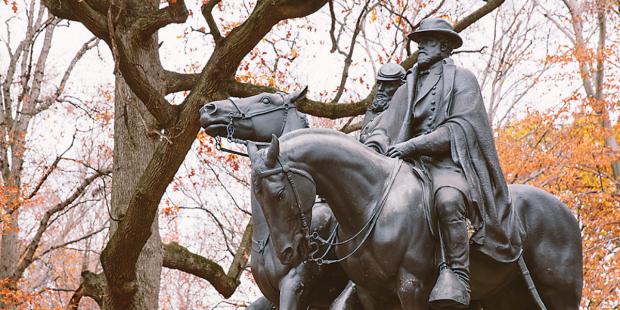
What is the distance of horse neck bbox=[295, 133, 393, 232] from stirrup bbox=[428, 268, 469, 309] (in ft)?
2.00

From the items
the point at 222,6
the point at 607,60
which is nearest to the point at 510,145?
the point at 607,60

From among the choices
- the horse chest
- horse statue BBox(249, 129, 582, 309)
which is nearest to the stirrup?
horse statue BBox(249, 129, 582, 309)

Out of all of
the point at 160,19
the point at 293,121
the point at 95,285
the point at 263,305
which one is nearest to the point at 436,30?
the point at 293,121

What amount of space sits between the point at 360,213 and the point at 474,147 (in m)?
1.03

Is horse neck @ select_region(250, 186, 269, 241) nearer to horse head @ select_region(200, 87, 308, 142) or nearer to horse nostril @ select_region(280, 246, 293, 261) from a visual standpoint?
horse head @ select_region(200, 87, 308, 142)

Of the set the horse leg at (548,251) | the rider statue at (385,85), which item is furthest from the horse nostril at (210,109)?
the horse leg at (548,251)

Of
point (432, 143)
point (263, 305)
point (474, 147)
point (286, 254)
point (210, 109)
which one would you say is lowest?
point (286, 254)

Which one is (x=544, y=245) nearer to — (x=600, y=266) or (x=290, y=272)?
(x=290, y=272)

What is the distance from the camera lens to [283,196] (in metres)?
5.13

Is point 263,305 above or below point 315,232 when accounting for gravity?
above

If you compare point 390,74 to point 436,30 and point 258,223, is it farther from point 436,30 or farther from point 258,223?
point 258,223

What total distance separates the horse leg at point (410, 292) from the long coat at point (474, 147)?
59 cm

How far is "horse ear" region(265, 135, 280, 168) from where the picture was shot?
5047 millimetres

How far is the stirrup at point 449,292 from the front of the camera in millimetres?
5215
